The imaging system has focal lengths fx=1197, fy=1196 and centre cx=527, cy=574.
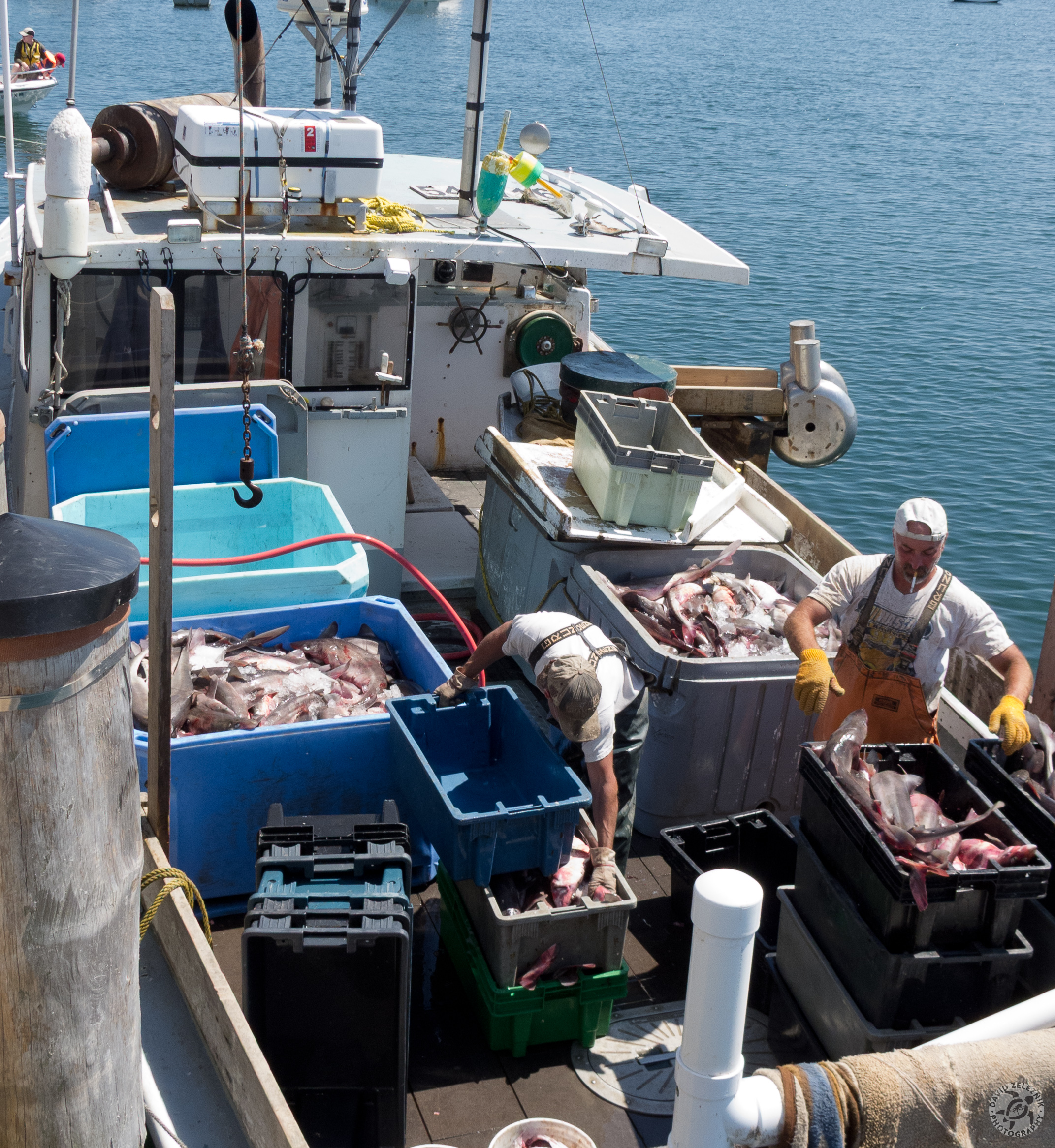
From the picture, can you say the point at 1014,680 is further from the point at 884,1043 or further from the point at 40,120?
the point at 40,120

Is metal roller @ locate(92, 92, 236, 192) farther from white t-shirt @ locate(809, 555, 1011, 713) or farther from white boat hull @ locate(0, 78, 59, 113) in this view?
white boat hull @ locate(0, 78, 59, 113)

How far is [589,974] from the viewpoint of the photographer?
14.8 feet

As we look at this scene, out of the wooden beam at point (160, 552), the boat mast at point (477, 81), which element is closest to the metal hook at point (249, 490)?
the wooden beam at point (160, 552)

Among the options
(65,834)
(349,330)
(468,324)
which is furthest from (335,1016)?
(468,324)

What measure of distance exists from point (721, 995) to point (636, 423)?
5.71 m

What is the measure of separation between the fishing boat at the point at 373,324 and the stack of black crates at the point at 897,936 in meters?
0.67

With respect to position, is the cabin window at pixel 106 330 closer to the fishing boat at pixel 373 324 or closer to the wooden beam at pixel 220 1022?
the fishing boat at pixel 373 324

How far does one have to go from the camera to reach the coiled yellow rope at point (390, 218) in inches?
306

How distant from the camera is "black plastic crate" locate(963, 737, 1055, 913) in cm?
446

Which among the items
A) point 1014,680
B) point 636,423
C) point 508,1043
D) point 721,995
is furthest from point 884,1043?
point 636,423

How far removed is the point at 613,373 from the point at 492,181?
154cm

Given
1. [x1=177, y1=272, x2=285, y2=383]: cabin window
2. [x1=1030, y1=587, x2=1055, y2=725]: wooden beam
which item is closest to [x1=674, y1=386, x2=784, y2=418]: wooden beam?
[x1=177, y1=272, x2=285, y2=383]: cabin window

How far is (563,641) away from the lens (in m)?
5.12

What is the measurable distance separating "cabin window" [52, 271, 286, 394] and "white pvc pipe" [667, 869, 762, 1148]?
18.8ft
